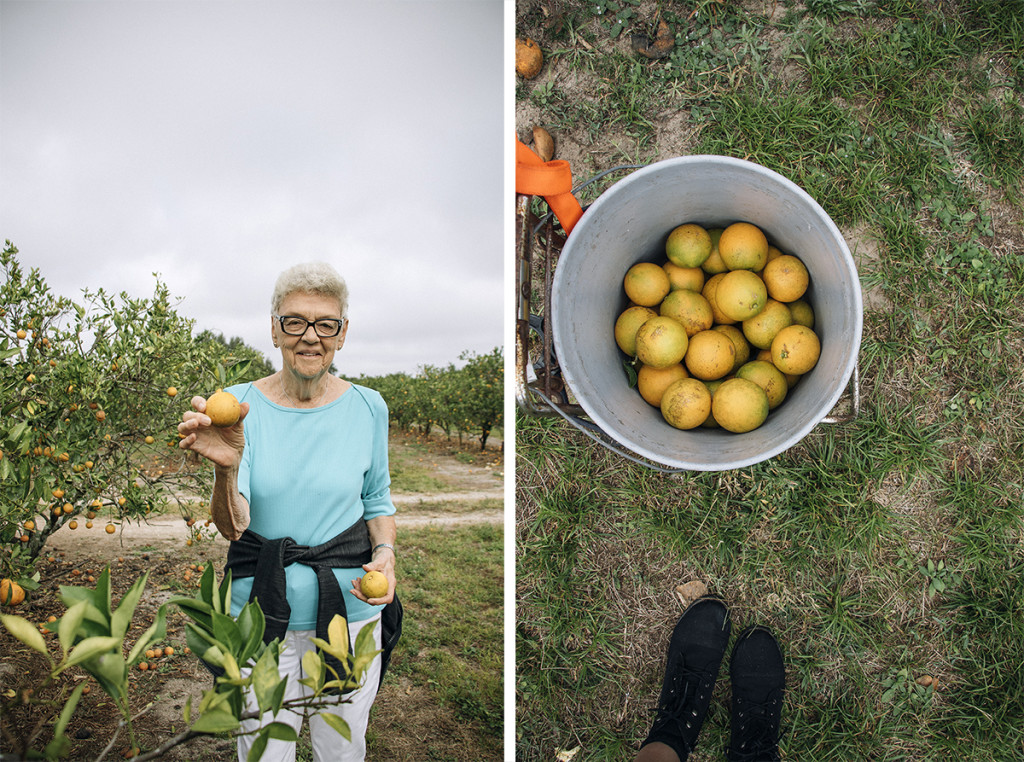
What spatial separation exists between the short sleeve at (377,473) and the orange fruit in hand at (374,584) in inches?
9.3

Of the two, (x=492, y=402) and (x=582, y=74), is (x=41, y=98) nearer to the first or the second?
(x=492, y=402)

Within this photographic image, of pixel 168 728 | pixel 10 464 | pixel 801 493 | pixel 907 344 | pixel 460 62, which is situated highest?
pixel 460 62

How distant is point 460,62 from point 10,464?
4.72 feet

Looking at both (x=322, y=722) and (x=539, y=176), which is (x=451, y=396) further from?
(x=322, y=722)

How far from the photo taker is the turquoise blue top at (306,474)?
1.49m

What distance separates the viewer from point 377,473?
65.2 inches

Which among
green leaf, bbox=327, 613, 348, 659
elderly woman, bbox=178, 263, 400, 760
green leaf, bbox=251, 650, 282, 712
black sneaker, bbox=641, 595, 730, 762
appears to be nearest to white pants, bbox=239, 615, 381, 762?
elderly woman, bbox=178, 263, 400, 760

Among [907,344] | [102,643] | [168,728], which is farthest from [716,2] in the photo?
[168,728]

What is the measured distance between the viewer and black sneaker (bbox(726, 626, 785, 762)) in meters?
2.07

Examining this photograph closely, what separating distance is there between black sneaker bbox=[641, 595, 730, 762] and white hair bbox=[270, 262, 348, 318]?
5.64 ft

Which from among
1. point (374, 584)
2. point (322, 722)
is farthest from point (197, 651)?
point (322, 722)

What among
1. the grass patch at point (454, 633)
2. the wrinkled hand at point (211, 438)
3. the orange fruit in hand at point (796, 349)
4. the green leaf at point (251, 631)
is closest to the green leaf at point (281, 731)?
the green leaf at point (251, 631)

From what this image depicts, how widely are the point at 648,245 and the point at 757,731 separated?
1732 millimetres

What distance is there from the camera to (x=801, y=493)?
222cm
